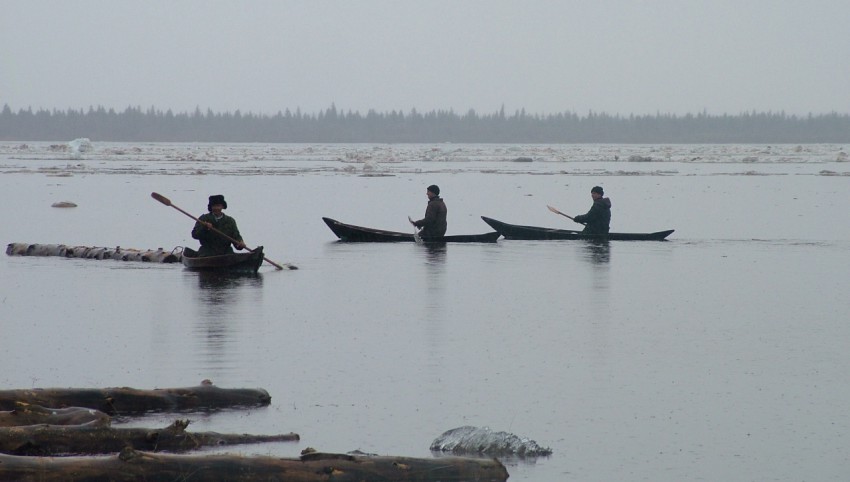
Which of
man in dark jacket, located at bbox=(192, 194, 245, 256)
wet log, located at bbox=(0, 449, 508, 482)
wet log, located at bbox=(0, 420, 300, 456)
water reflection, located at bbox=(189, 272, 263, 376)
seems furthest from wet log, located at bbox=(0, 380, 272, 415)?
man in dark jacket, located at bbox=(192, 194, 245, 256)

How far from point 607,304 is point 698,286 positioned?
9.73 feet

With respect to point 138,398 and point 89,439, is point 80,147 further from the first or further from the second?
point 89,439

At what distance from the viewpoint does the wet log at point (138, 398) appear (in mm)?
8570

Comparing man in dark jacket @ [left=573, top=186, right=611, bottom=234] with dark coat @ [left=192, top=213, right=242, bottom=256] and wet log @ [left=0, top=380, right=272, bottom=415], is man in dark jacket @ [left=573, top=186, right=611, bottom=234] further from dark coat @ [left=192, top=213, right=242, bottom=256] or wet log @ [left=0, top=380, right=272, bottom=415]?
wet log @ [left=0, top=380, right=272, bottom=415]

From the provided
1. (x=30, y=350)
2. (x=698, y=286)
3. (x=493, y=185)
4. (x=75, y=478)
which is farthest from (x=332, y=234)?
(x=493, y=185)

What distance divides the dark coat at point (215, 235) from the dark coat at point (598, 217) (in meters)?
9.06

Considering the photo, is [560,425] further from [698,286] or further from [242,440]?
[698,286]

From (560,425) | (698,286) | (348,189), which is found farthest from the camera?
(348,189)

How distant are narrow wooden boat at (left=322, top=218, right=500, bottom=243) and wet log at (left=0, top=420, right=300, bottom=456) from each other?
1861 cm

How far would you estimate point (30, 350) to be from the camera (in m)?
12.1

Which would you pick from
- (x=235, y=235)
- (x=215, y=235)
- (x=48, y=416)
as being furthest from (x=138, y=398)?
(x=235, y=235)

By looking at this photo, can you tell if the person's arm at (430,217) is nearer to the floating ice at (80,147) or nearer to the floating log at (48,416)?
the floating log at (48,416)

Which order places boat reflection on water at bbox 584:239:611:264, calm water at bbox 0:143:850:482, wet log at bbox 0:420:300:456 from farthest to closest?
boat reflection on water at bbox 584:239:611:264 < calm water at bbox 0:143:850:482 < wet log at bbox 0:420:300:456

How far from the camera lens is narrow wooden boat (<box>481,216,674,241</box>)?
27.3m
